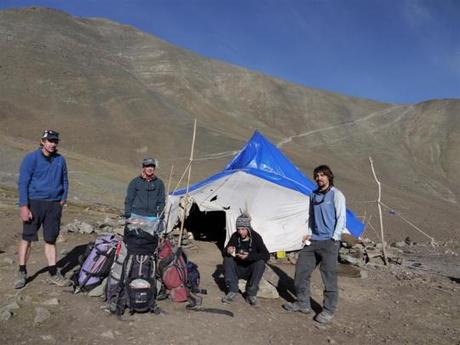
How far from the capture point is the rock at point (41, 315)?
5060 millimetres

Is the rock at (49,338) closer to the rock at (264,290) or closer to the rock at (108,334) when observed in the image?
the rock at (108,334)

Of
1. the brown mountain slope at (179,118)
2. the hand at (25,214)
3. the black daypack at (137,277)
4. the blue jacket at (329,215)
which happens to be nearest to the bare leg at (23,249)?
the hand at (25,214)

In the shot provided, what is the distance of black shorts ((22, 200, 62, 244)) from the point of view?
5.88 metres

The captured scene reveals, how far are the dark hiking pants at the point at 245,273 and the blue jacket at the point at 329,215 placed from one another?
104cm

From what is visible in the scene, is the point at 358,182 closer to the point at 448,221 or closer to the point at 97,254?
the point at 448,221

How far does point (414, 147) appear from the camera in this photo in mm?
68250

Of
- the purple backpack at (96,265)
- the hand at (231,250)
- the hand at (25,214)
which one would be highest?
the hand at (25,214)

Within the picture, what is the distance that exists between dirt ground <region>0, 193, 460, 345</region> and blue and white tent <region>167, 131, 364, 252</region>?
2241 mm

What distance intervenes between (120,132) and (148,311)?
3969 centimetres

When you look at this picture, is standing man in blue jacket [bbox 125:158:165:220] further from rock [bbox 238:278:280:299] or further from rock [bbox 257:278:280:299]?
rock [bbox 257:278:280:299]

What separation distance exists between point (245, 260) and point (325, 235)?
1.28m

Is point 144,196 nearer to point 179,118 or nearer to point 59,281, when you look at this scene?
point 59,281

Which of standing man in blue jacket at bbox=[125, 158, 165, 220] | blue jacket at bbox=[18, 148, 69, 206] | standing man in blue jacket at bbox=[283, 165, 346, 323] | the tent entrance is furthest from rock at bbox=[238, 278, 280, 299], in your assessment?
the tent entrance

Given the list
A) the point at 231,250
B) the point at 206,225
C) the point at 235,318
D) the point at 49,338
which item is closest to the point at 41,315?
the point at 49,338
